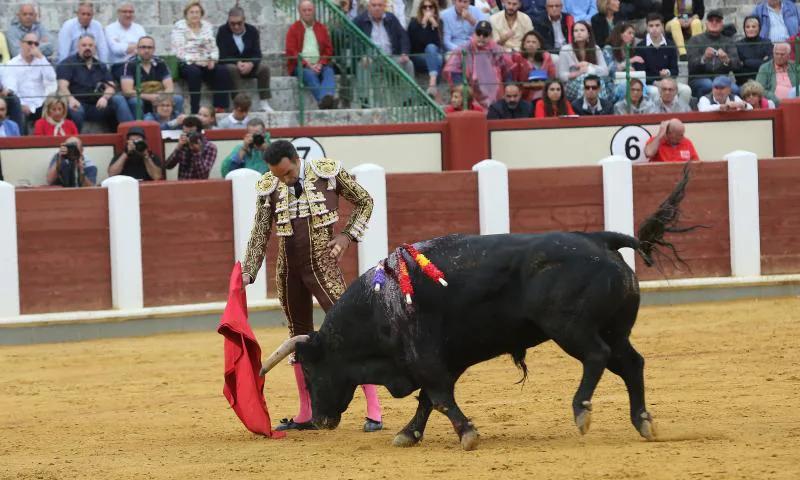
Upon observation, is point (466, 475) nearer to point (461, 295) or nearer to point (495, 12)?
point (461, 295)

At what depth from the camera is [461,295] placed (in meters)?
6.37

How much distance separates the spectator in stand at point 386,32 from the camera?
45.3ft

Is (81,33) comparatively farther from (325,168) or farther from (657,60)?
(325,168)

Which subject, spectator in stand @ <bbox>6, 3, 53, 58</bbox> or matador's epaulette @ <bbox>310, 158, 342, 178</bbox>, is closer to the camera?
matador's epaulette @ <bbox>310, 158, 342, 178</bbox>

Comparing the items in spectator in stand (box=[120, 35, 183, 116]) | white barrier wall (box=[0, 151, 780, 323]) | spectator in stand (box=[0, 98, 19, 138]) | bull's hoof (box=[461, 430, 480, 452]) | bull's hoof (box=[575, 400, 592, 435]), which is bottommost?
bull's hoof (box=[461, 430, 480, 452])

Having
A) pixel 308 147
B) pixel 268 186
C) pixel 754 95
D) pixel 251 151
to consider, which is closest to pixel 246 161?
pixel 251 151

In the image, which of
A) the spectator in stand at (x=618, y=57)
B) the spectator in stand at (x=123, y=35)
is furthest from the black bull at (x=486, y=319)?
the spectator in stand at (x=618, y=57)

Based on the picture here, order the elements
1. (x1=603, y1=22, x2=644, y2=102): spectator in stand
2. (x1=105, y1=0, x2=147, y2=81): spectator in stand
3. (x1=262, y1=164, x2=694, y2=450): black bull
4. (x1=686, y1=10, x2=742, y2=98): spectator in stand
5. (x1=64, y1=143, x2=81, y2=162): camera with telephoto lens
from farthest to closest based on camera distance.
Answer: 1. (x1=686, y1=10, x2=742, y2=98): spectator in stand
2. (x1=603, y1=22, x2=644, y2=102): spectator in stand
3. (x1=105, y1=0, x2=147, y2=81): spectator in stand
4. (x1=64, y1=143, x2=81, y2=162): camera with telephoto lens
5. (x1=262, y1=164, x2=694, y2=450): black bull

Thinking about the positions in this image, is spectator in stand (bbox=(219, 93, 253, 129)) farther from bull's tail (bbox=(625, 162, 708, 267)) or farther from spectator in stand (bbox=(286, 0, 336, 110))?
bull's tail (bbox=(625, 162, 708, 267))

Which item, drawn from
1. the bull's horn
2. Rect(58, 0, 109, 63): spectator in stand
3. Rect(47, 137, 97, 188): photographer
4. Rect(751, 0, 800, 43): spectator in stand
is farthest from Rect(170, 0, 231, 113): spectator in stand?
the bull's horn

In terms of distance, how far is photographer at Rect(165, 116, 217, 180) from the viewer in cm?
1223

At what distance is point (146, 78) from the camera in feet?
41.7

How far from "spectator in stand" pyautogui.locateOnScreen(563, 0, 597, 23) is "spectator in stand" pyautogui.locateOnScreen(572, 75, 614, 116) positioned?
143 centimetres

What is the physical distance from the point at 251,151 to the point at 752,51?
5.19 m
